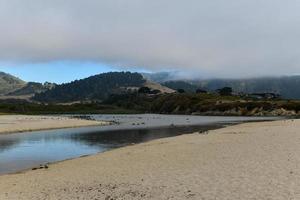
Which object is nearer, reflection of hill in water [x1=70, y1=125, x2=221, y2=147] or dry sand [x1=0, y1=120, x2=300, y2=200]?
dry sand [x1=0, y1=120, x2=300, y2=200]

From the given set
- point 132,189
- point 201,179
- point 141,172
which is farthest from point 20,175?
point 201,179

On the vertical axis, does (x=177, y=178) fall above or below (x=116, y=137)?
above

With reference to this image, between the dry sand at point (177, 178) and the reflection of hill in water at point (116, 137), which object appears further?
the reflection of hill in water at point (116, 137)

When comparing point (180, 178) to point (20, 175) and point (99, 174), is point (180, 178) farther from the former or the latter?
point (20, 175)

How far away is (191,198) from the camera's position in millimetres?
19422

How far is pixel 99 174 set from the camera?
29016 mm

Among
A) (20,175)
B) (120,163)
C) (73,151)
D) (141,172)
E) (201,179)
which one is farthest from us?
(73,151)

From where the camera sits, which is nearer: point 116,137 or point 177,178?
point 177,178

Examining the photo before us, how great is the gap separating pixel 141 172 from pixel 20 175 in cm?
912

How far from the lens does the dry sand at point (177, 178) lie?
2047 cm

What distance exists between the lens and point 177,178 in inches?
961

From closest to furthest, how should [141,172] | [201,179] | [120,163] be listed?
[201,179] → [141,172] → [120,163]

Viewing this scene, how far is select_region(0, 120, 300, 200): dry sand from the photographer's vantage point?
20469mm

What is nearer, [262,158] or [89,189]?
[89,189]
